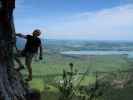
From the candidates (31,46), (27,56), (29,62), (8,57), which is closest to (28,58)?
(27,56)

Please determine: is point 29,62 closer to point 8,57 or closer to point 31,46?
point 31,46

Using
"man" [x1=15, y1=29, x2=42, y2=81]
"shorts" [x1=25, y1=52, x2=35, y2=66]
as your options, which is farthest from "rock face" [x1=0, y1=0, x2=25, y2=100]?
"shorts" [x1=25, y1=52, x2=35, y2=66]

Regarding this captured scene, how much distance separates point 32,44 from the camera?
56.3 ft

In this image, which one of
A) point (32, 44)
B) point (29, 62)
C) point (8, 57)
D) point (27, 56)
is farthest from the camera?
point (29, 62)

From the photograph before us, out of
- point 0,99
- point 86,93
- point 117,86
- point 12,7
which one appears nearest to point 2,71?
point 0,99

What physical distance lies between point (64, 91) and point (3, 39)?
281cm

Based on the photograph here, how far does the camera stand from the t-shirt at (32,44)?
1717 centimetres

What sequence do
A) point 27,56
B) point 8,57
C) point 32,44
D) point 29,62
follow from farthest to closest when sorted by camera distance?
point 29,62 → point 27,56 → point 32,44 → point 8,57

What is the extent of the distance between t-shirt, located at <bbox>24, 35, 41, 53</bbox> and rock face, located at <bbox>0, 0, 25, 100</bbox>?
232 cm

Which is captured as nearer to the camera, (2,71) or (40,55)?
(2,71)

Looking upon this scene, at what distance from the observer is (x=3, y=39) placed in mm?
14359

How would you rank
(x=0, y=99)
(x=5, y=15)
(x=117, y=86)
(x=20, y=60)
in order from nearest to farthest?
(x=0, y=99) < (x=5, y=15) < (x=20, y=60) < (x=117, y=86)

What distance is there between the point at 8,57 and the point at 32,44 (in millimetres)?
2703

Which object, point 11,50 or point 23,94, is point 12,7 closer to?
point 11,50
